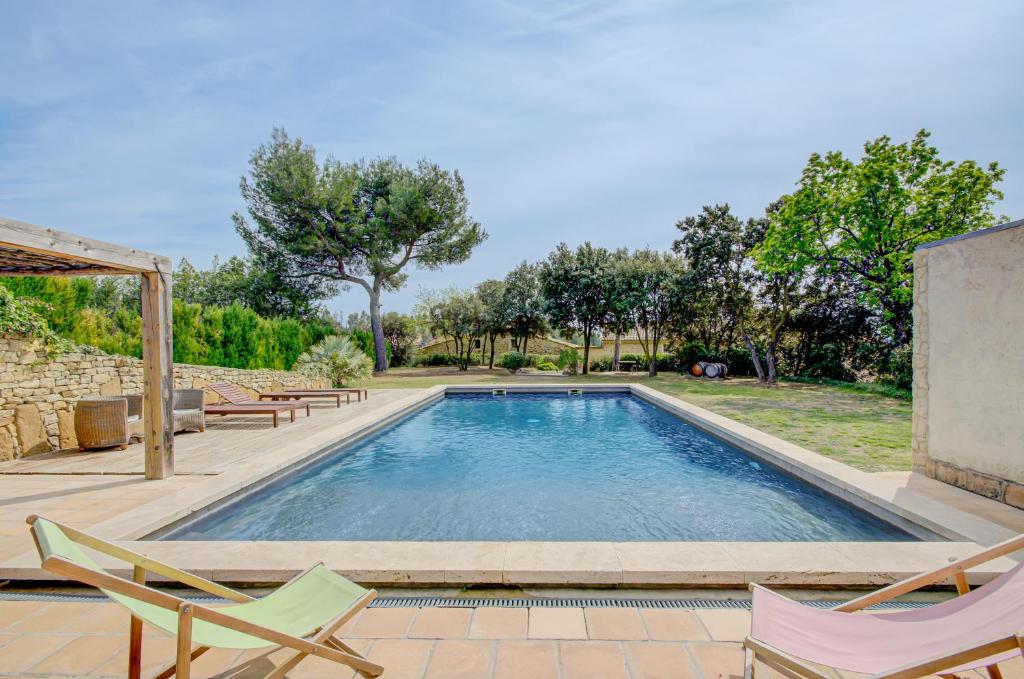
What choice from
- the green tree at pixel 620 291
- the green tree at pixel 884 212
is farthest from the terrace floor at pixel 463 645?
the green tree at pixel 620 291

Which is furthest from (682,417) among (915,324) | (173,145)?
(173,145)

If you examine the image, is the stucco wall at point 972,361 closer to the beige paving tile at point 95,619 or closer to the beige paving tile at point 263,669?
the beige paving tile at point 263,669

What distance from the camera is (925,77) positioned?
8219 mm

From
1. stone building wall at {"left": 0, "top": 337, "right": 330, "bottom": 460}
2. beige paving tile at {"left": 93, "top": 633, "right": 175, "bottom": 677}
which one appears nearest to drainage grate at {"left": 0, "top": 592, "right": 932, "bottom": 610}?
beige paving tile at {"left": 93, "top": 633, "right": 175, "bottom": 677}

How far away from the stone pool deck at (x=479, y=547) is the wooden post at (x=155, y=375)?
297mm

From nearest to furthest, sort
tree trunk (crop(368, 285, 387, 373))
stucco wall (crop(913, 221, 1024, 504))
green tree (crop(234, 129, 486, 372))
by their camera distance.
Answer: stucco wall (crop(913, 221, 1024, 504)) < green tree (crop(234, 129, 486, 372)) < tree trunk (crop(368, 285, 387, 373))

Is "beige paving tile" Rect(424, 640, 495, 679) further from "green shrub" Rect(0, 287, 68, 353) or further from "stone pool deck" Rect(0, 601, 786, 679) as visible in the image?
"green shrub" Rect(0, 287, 68, 353)

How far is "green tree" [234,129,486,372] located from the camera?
861 inches

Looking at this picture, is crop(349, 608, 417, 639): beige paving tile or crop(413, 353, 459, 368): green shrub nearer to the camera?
crop(349, 608, 417, 639): beige paving tile

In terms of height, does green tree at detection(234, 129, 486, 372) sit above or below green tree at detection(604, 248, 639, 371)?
above

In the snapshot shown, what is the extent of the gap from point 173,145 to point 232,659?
42.9 feet

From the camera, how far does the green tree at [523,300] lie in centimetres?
2488

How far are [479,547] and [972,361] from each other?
197 inches

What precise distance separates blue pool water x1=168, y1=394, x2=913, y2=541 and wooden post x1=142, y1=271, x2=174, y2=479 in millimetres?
1054
